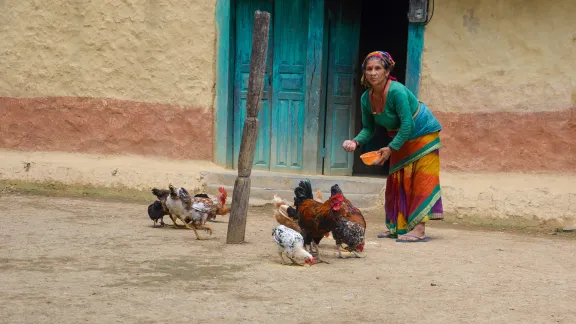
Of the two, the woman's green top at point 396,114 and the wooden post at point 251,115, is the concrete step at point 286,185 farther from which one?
the wooden post at point 251,115

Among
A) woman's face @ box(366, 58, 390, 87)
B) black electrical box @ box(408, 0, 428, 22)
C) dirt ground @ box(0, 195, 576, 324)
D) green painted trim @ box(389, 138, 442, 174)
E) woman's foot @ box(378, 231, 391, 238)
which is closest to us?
dirt ground @ box(0, 195, 576, 324)

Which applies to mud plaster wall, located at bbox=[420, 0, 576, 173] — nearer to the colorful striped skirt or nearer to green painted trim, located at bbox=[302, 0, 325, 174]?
green painted trim, located at bbox=[302, 0, 325, 174]

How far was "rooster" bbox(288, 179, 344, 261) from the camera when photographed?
628cm

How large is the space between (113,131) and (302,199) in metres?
4.03

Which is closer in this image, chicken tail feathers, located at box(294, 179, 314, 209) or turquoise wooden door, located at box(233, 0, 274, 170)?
chicken tail feathers, located at box(294, 179, 314, 209)

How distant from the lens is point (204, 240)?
7211 millimetres

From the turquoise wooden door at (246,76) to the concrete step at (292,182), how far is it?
0.48m

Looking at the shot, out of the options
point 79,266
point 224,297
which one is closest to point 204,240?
point 79,266

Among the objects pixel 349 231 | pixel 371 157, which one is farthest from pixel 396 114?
pixel 349 231

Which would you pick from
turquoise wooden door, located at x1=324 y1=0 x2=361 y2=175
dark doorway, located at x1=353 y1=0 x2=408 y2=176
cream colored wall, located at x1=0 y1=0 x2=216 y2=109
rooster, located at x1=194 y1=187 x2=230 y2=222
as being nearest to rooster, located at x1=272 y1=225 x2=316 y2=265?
rooster, located at x1=194 y1=187 x2=230 y2=222

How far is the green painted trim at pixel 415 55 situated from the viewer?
926 centimetres

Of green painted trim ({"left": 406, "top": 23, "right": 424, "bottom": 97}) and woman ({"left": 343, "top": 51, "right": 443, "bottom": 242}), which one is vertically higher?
green painted trim ({"left": 406, "top": 23, "right": 424, "bottom": 97})

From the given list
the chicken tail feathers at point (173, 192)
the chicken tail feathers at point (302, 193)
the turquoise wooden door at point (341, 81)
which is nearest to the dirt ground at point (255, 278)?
the chicken tail feathers at point (173, 192)

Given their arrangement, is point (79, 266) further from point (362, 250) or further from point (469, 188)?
point (469, 188)
